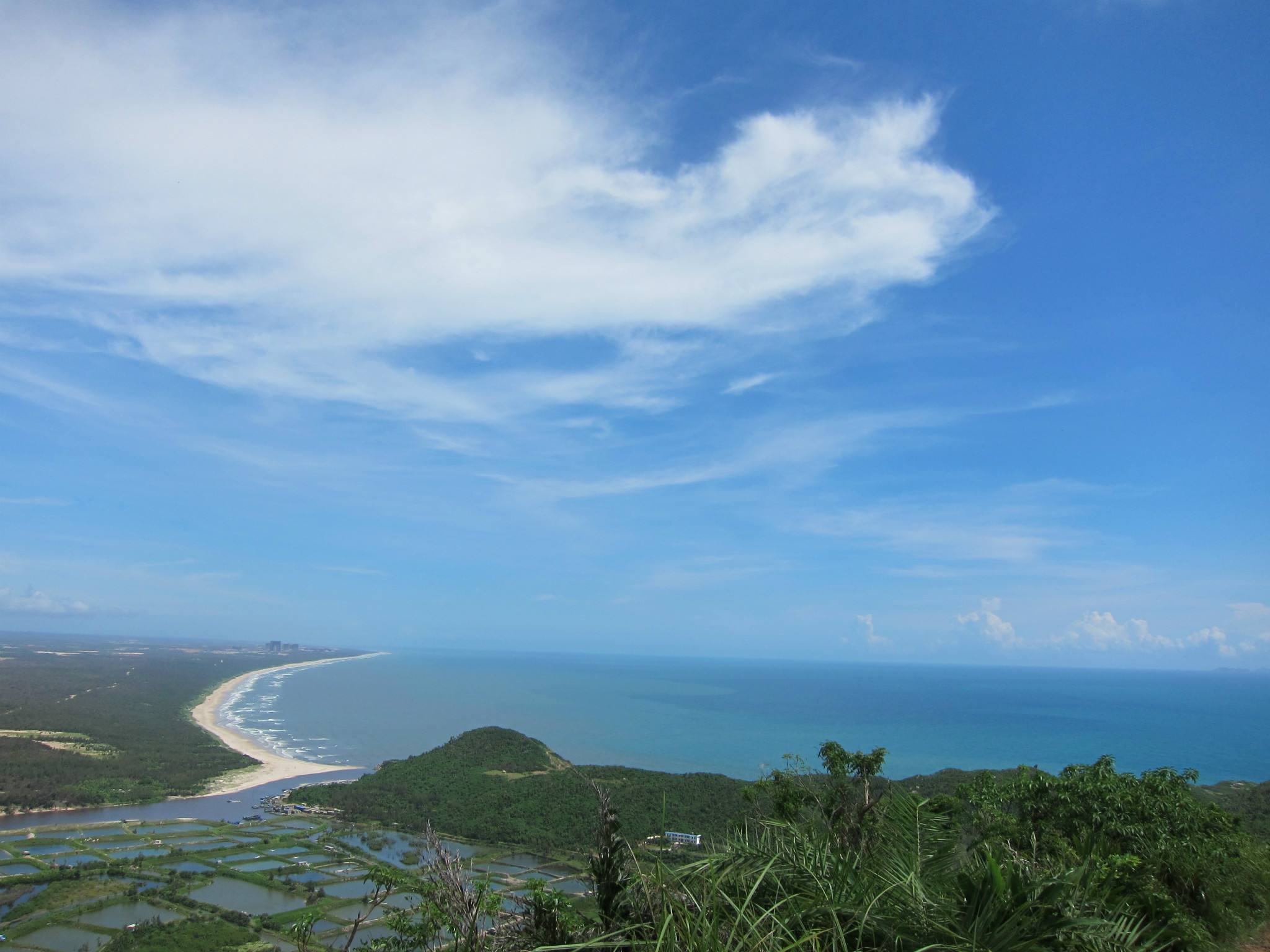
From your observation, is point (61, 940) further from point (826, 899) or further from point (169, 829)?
point (826, 899)

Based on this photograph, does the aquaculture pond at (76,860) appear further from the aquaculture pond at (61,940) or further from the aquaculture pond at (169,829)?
the aquaculture pond at (61,940)

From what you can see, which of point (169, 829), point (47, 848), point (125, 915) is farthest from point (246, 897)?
point (169, 829)

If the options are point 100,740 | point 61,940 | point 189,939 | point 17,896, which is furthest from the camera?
point 100,740

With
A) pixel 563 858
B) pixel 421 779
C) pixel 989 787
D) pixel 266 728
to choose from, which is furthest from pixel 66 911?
pixel 266 728

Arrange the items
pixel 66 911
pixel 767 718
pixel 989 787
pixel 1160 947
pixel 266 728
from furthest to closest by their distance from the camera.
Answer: pixel 767 718
pixel 266 728
pixel 66 911
pixel 989 787
pixel 1160 947

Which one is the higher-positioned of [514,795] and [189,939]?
[189,939]

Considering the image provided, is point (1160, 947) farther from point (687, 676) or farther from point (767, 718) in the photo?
point (687, 676)
